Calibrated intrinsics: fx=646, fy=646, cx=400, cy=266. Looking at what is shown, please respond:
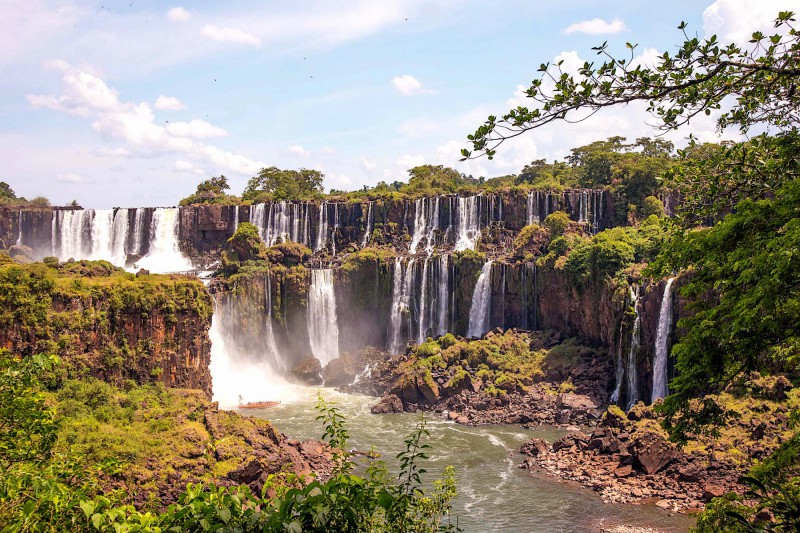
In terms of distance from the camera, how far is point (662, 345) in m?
32.8

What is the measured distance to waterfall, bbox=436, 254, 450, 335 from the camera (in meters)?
49.2

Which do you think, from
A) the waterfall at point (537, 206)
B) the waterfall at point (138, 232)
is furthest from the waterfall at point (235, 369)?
the waterfall at point (537, 206)

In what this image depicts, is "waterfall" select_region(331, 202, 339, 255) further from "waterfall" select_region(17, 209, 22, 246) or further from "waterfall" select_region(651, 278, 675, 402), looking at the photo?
"waterfall" select_region(651, 278, 675, 402)

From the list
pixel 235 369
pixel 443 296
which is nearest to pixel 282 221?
pixel 235 369

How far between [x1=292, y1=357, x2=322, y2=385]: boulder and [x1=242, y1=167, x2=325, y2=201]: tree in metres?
24.0

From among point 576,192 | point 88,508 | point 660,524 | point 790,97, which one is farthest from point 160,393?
point 576,192

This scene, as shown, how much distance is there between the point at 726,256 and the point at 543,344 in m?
36.8

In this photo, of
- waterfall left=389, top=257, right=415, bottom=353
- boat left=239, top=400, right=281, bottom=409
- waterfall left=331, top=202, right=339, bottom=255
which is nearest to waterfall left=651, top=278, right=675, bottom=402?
waterfall left=389, top=257, right=415, bottom=353

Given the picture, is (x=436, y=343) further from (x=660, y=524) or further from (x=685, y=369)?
(x=685, y=369)

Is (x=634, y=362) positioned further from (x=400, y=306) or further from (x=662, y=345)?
(x=400, y=306)

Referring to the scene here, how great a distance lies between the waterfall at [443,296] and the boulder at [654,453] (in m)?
24.4

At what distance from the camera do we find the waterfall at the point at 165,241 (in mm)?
56969

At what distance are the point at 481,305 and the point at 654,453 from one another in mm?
23884

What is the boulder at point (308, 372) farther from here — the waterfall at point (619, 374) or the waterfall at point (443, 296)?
the waterfall at point (619, 374)
